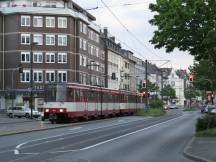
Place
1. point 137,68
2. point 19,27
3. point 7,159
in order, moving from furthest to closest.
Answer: point 137,68 → point 19,27 → point 7,159

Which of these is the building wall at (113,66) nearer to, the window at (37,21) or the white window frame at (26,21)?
the window at (37,21)

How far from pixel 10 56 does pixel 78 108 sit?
53052 millimetres

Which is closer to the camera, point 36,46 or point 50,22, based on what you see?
point 36,46

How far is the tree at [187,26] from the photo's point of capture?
91.9 ft

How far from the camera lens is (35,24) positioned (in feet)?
336

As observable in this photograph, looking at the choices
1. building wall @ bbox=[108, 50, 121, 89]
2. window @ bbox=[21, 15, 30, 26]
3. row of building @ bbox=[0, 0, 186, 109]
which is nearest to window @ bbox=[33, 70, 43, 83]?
row of building @ bbox=[0, 0, 186, 109]

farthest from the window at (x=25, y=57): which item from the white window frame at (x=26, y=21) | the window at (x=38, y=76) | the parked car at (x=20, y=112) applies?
the parked car at (x=20, y=112)

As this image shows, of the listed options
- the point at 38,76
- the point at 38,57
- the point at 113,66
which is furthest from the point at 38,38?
the point at 113,66

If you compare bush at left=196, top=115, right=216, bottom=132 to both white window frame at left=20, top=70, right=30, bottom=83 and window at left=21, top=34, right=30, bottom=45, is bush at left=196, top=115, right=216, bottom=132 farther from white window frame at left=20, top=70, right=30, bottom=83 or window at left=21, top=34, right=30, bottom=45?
window at left=21, top=34, right=30, bottom=45

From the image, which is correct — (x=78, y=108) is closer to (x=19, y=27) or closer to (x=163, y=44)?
(x=163, y=44)

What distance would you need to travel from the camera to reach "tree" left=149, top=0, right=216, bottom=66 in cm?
2802

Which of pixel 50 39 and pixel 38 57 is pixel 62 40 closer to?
pixel 50 39

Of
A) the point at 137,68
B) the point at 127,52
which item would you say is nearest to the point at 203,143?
the point at 127,52

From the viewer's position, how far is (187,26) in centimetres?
2923
